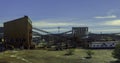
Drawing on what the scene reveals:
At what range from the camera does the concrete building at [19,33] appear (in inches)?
4683

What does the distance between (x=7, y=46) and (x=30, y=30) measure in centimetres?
1207

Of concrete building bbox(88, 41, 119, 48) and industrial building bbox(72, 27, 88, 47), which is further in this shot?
industrial building bbox(72, 27, 88, 47)

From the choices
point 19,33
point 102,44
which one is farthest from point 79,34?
point 19,33

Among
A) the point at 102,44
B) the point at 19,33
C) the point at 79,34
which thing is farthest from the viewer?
the point at 79,34

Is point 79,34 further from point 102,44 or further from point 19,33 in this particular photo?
point 19,33

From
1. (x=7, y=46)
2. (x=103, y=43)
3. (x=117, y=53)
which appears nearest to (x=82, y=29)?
(x=103, y=43)

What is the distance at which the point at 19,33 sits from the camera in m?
122

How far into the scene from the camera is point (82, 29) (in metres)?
156

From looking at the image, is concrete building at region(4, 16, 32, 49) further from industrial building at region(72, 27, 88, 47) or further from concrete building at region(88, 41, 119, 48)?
concrete building at region(88, 41, 119, 48)

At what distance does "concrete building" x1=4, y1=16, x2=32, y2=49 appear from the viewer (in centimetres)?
11894

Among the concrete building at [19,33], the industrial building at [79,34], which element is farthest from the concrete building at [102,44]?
the concrete building at [19,33]

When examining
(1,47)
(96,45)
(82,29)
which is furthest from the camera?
(82,29)

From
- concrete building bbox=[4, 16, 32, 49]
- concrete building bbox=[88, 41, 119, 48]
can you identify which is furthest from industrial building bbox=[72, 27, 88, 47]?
concrete building bbox=[4, 16, 32, 49]

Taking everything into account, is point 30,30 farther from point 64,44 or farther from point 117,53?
point 117,53
